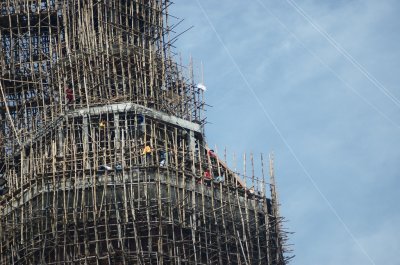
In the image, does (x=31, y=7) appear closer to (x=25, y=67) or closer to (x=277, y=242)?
(x=25, y=67)

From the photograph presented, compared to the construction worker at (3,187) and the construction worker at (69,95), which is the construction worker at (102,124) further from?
the construction worker at (3,187)

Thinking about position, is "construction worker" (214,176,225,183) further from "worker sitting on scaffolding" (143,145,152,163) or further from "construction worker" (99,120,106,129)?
"construction worker" (99,120,106,129)

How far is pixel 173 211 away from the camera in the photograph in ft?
244

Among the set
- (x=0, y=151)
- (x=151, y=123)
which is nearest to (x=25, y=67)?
(x=0, y=151)

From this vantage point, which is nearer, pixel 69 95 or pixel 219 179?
pixel 219 179

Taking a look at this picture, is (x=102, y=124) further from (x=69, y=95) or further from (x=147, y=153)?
(x=69, y=95)

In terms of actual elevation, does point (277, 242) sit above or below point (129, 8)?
below

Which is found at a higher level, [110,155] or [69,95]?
[69,95]

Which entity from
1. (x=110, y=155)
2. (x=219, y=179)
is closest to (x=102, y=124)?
(x=110, y=155)

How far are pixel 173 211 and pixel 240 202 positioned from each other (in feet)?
19.2

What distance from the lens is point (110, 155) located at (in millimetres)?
75875

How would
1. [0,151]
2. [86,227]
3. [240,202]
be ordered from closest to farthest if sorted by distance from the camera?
[86,227]
[240,202]
[0,151]

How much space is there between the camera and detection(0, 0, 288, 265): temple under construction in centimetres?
7281

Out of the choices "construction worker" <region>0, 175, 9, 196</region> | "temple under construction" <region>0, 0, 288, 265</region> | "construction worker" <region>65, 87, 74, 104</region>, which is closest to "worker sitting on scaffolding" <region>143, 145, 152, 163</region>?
"temple under construction" <region>0, 0, 288, 265</region>
